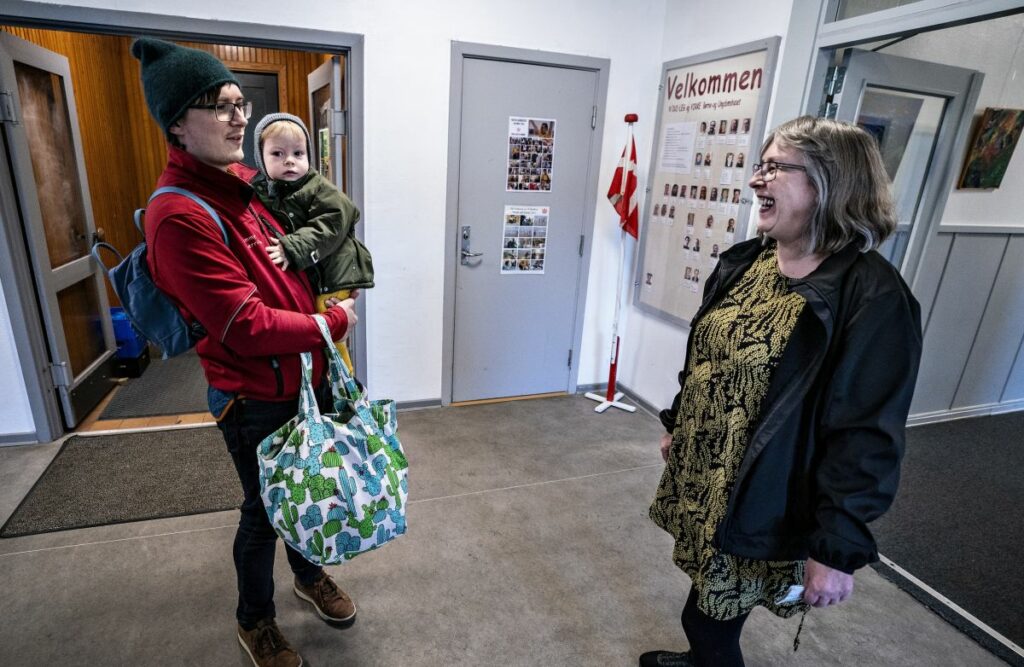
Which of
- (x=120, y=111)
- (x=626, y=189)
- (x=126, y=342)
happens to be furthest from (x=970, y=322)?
(x=120, y=111)

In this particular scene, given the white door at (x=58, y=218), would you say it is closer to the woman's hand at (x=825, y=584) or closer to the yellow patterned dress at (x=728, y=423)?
the yellow patterned dress at (x=728, y=423)

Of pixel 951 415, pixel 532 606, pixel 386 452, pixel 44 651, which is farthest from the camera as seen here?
pixel 951 415

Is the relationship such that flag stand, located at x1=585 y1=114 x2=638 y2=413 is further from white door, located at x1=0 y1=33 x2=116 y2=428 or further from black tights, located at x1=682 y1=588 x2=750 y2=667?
white door, located at x1=0 y1=33 x2=116 y2=428

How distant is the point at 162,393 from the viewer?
3342mm

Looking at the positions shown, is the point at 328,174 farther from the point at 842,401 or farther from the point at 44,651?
the point at 842,401

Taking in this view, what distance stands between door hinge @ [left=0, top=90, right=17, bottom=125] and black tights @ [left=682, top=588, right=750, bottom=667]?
3.16m

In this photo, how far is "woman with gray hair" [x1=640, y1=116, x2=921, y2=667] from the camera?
948mm

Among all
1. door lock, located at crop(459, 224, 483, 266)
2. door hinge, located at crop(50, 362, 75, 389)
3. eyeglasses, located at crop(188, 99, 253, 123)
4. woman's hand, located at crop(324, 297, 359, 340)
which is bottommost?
door hinge, located at crop(50, 362, 75, 389)

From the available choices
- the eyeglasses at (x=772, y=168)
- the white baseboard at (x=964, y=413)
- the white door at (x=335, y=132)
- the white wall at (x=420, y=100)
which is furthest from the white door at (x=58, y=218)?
the white baseboard at (x=964, y=413)

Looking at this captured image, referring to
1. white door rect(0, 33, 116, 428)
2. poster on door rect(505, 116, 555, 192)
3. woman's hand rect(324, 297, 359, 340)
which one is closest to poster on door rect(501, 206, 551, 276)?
poster on door rect(505, 116, 555, 192)

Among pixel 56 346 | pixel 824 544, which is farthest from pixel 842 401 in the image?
pixel 56 346

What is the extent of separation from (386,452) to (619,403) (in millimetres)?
2389

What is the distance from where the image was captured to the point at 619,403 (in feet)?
11.5

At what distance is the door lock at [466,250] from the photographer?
310 centimetres
